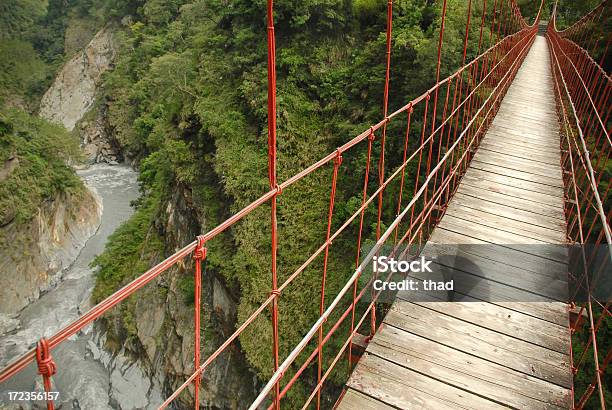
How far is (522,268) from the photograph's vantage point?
2.27m

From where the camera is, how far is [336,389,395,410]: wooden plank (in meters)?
1.50

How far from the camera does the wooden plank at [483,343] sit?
1.68 m

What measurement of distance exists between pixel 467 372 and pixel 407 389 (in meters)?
0.27

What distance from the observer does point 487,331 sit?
186 centimetres

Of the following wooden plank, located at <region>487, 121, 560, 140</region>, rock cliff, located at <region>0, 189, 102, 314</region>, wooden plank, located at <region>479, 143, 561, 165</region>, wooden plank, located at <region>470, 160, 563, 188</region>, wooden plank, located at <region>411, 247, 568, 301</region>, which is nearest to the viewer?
wooden plank, located at <region>411, 247, 568, 301</region>

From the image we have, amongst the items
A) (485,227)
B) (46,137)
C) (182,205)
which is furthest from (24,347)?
(485,227)

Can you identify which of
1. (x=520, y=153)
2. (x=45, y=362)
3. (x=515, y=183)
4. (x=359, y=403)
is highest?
(x=45, y=362)

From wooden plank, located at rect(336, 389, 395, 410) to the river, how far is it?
324 inches

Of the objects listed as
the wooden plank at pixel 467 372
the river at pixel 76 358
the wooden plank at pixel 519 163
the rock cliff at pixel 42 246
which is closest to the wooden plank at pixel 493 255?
the wooden plank at pixel 467 372

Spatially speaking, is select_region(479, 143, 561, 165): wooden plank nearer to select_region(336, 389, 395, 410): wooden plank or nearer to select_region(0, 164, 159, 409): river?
select_region(336, 389, 395, 410): wooden plank

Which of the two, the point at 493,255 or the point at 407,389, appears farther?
the point at 493,255

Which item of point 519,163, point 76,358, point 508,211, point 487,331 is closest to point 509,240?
point 508,211

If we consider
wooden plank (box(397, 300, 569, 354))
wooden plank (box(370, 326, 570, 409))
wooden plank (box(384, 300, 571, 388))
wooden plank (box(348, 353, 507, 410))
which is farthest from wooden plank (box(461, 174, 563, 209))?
wooden plank (box(348, 353, 507, 410))

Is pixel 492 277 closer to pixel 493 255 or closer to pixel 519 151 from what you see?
pixel 493 255
